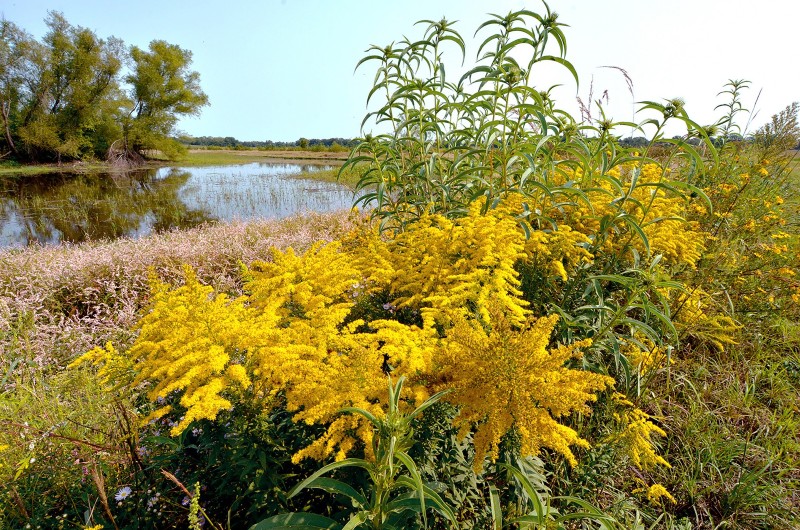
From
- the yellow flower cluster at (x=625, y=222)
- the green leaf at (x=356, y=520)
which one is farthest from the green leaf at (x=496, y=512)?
the yellow flower cluster at (x=625, y=222)

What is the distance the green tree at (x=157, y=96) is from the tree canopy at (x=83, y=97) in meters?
0.07

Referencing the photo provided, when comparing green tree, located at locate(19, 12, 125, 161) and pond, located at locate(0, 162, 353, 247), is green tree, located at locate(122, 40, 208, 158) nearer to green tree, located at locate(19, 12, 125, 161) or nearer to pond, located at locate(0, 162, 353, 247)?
green tree, located at locate(19, 12, 125, 161)

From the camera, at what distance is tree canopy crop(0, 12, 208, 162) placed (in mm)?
26156

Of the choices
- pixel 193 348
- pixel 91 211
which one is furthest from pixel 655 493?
pixel 91 211

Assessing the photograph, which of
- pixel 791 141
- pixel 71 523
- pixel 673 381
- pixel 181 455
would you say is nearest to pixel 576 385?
pixel 181 455

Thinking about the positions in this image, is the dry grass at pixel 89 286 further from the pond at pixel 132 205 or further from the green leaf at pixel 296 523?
the pond at pixel 132 205

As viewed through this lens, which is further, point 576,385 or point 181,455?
point 181,455

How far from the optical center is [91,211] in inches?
427

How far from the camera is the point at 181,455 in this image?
1533 mm

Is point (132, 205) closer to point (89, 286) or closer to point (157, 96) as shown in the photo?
point (89, 286)

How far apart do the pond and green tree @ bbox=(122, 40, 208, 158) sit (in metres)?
14.4

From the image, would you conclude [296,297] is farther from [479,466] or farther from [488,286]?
[479,466]

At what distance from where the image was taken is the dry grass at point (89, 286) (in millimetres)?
3104

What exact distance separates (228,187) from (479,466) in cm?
1847
